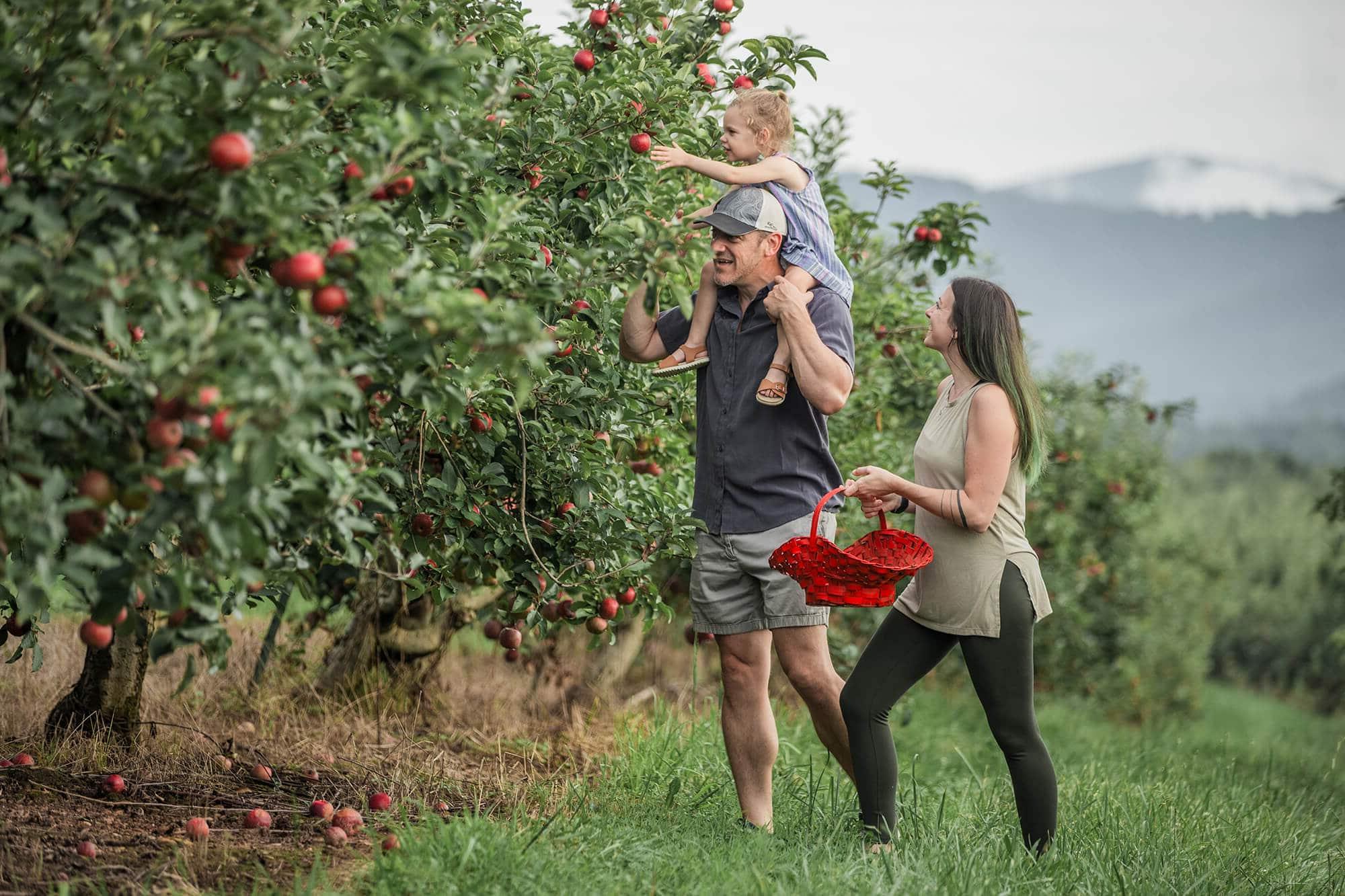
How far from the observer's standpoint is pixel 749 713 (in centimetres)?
348

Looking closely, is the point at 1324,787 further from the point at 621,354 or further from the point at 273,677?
the point at 273,677

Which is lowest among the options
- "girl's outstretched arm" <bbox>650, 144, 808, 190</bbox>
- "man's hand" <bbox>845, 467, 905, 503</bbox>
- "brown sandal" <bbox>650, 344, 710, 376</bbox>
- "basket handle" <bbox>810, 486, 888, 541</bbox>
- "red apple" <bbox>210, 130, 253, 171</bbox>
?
"basket handle" <bbox>810, 486, 888, 541</bbox>

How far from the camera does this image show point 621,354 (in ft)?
11.8

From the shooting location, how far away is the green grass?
298 centimetres

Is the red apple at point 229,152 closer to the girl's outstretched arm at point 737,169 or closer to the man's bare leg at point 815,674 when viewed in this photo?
the girl's outstretched arm at point 737,169

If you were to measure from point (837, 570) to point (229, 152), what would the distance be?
1.79 meters

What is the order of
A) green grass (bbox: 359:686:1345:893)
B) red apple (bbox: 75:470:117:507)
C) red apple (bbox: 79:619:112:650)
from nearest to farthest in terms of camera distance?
red apple (bbox: 75:470:117:507) < red apple (bbox: 79:619:112:650) < green grass (bbox: 359:686:1345:893)

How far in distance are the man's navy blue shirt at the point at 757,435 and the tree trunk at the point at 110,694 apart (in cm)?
217

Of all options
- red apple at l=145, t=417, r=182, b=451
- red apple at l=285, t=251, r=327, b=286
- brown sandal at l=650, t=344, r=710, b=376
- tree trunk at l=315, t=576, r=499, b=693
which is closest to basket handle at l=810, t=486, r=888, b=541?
brown sandal at l=650, t=344, r=710, b=376

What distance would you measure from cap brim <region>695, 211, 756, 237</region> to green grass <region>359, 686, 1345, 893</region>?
173 centimetres

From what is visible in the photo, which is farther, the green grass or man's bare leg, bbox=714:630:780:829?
man's bare leg, bbox=714:630:780:829

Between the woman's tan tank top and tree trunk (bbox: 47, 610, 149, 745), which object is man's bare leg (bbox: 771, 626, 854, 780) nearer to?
the woman's tan tank top

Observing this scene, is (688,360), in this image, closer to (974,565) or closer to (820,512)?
(820,512)

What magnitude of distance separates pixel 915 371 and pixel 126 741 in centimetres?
391
